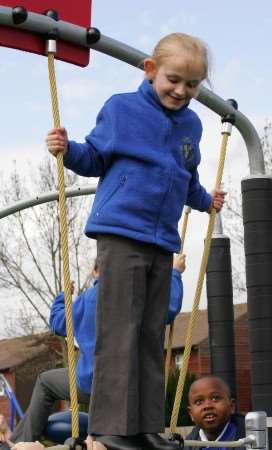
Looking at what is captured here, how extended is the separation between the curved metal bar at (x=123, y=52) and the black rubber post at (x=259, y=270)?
0.72ft

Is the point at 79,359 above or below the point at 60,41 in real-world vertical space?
below

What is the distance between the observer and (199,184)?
4547 mm

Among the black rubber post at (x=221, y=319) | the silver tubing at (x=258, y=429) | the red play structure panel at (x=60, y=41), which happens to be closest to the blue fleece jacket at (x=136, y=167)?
the silver tubing at (x=258, y=429)

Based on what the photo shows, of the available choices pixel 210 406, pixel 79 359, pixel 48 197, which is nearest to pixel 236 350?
pixel 48 197

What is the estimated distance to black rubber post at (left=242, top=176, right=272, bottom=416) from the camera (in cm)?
792

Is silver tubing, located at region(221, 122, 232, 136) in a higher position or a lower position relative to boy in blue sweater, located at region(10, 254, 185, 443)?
higher

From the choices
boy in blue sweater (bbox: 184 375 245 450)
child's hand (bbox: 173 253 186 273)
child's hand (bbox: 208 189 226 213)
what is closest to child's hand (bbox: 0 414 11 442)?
boy in blue sweater (bbox: 184 375 245 450)

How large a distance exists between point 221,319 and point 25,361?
3339cm

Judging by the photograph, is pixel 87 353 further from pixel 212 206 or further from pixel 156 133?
pixel 156 133

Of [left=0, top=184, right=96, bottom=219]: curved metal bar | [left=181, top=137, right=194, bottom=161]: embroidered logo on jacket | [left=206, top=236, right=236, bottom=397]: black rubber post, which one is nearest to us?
[left=181, top=137, right=194, bottom=161]: embroidered logo on jacket

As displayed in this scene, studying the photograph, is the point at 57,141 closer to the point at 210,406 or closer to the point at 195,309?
the point at 195,309

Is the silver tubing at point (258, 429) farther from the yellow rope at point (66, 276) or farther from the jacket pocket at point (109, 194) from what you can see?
the jacket pocket at point (109, 194)

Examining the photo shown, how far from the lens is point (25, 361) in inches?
1784

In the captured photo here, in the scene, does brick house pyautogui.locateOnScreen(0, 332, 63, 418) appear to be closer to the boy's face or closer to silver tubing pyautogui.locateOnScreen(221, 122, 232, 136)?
the boy's face
